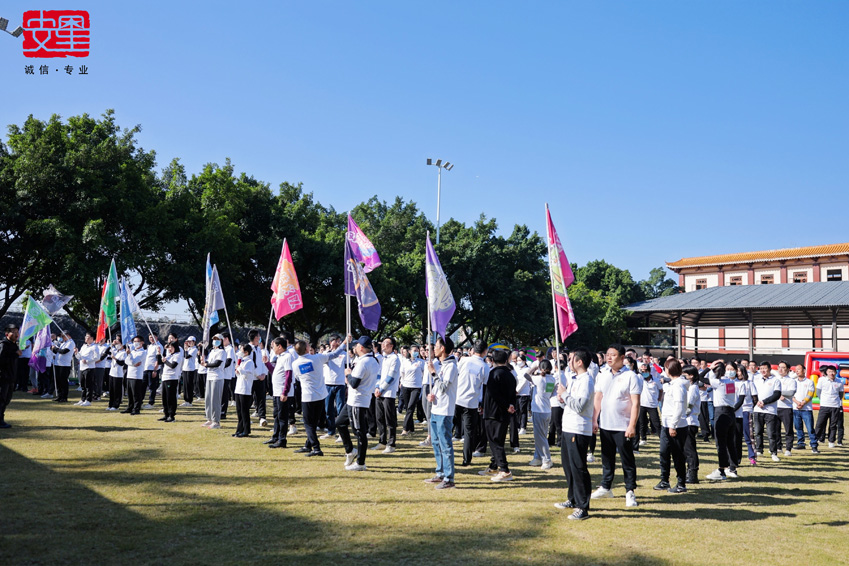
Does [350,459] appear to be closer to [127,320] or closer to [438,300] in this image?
[438,300]

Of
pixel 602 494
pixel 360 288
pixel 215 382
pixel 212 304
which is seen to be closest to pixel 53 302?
pixel 212 304

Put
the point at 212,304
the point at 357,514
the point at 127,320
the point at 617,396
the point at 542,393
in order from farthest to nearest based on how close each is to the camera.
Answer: the point at 127,320
the point at 212,304
the point at 542,393
the point at 617,396
the point at 357,514

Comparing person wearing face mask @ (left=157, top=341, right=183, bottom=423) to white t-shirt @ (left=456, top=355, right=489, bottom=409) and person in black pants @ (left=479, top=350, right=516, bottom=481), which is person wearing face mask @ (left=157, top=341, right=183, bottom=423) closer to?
white t-shirt @ (left=456, top=355, right=489, bottom=409)

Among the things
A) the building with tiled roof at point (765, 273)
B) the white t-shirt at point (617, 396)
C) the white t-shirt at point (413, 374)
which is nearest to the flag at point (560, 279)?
the white t-shirt at point (617, 396)

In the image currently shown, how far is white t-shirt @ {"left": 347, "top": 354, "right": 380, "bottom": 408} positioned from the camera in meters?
10.1

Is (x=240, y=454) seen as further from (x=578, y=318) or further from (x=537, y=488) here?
(x=578, y=318)

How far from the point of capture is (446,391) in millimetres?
9039

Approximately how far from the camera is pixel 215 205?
109ft

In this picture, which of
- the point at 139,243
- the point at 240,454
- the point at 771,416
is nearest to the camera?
the point at 240,454

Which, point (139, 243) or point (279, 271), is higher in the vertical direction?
point (139, 243)

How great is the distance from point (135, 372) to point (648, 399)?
12200mm

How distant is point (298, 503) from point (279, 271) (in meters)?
7.87

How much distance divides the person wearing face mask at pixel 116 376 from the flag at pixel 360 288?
25.6ft

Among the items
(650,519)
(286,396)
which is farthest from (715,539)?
(286,396)
